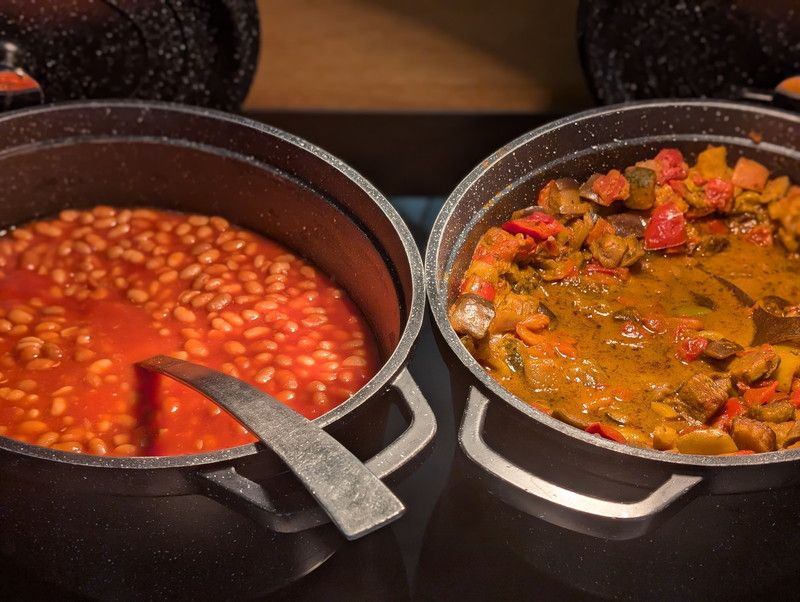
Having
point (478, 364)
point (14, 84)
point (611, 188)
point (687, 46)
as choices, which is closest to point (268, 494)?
point (478, 364)

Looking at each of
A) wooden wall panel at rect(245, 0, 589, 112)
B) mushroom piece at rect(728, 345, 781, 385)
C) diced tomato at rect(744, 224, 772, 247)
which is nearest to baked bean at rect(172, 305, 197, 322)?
wooden wall panel at rect(245, 0, 589, 112)

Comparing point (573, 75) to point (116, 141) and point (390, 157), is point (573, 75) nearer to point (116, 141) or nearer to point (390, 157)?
point (390, 157)

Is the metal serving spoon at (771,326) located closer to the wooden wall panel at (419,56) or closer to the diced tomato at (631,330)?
the diced tomato at (631,330)

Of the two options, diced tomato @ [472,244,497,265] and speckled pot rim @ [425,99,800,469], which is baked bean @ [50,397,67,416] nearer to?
speckled pot rim @ [425,99,800,469]

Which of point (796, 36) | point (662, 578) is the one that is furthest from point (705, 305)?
point (796, 36)

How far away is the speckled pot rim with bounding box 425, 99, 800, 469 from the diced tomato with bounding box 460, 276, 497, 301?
0.20 ft

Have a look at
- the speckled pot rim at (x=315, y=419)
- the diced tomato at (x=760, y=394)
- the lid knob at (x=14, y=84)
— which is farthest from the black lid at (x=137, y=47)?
the diced tomato at (x=760, y=394)

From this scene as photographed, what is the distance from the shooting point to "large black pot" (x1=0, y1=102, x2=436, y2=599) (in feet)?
4.94

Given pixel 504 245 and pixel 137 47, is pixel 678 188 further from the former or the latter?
pixel 137 47

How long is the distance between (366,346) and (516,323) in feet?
1.15

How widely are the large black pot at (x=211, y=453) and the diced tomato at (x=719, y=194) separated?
90 centimetres

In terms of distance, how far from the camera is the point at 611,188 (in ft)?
7.61

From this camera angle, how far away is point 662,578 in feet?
5.86

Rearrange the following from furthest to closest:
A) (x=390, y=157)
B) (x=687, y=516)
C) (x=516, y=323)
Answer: (x=390, y=157)
(x=516, y=323)
(x=687, y=516)
